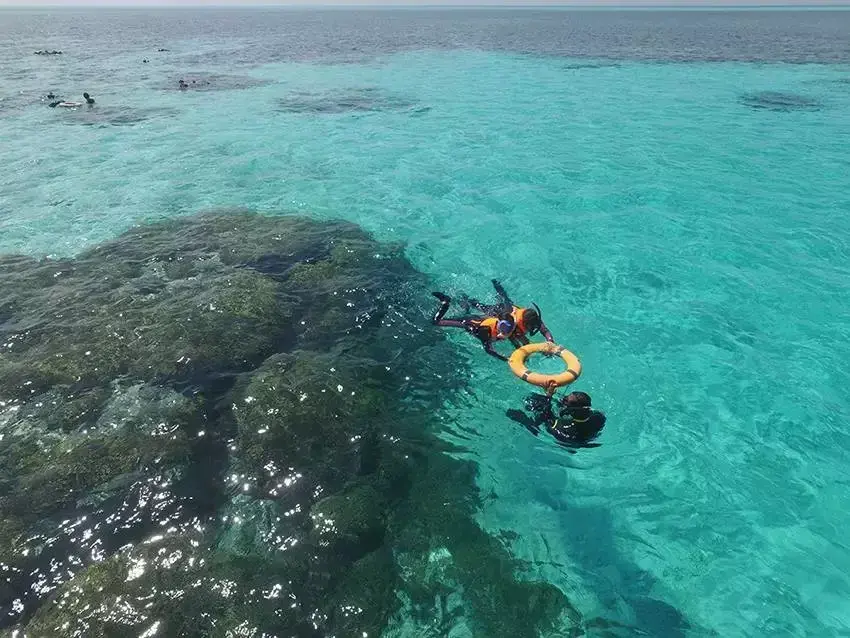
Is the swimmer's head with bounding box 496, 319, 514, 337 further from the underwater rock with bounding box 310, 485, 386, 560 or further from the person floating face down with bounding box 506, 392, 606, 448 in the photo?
the underwater rock with bounding box 310, 485, 386, 560

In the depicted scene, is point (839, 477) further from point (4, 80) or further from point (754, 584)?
point (4, 80)

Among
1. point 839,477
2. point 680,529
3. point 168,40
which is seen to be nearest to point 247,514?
point 680,529

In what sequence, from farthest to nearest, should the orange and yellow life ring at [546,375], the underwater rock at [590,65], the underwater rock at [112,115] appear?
the underwater rock at [590,65]
the underwater rock at [112,115]
the orange and yellow life ring at [546,375]

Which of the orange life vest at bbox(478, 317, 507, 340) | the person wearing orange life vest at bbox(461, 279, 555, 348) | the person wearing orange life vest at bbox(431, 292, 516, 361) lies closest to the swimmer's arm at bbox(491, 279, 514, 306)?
the person wearing orange life vest at bbox(461, 279, 555, 348)

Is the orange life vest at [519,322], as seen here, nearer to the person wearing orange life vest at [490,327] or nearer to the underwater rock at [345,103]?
the person wearing orange life vest at [490,327]

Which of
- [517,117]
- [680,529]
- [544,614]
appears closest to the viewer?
[544,614]

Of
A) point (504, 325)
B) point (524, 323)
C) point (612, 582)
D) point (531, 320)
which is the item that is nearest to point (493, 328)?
point (504, 325)

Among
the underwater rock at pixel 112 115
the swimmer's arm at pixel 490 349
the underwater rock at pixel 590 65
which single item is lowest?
the underwater rock at pixel 112 115

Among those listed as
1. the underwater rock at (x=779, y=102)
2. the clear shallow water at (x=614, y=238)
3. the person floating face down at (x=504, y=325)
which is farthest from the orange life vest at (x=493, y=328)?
the underwater rock at (x=779, y=102)
